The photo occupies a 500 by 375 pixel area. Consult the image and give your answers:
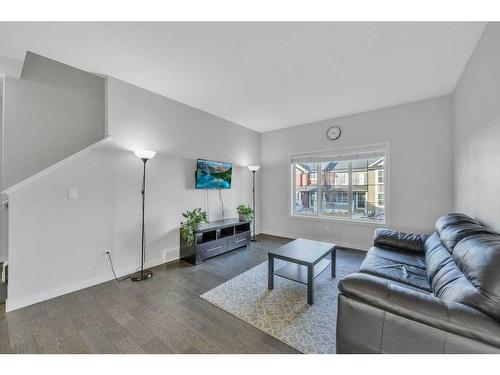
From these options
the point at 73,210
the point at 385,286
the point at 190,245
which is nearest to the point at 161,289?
the point at 190,245

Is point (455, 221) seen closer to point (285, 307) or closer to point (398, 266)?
point (398, 266)

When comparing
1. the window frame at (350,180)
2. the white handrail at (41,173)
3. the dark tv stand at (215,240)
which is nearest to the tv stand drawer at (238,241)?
the dark tv stand at (215,240)

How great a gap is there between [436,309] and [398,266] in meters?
1.12

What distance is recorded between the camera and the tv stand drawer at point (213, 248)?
3.27 meters

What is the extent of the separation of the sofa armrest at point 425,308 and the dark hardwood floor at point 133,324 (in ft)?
2.41

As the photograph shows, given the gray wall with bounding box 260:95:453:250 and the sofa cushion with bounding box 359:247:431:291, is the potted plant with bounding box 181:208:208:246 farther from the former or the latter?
the gray wall with bounding box 260:95:453:250

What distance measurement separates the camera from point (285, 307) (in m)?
2.05

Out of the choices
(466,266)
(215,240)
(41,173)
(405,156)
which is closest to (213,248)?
(215,240)

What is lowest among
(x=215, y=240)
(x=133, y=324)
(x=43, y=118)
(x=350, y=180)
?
(x=133, y=324)

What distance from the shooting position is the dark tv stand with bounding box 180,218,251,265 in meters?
3.21

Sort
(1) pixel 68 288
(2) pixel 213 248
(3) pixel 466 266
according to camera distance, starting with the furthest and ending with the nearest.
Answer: (2) pixel 213 248 → (1) pixel 68 288 → (3) pixel 466 266

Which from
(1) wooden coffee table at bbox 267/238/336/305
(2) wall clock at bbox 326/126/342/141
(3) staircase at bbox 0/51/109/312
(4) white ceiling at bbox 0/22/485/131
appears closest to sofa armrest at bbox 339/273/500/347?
(1) wooden coffee table at bbox 267/238/336/305

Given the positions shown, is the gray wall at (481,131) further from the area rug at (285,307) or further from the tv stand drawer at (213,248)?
the tv stand drawer at (213,248)

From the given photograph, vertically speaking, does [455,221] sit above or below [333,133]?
below
